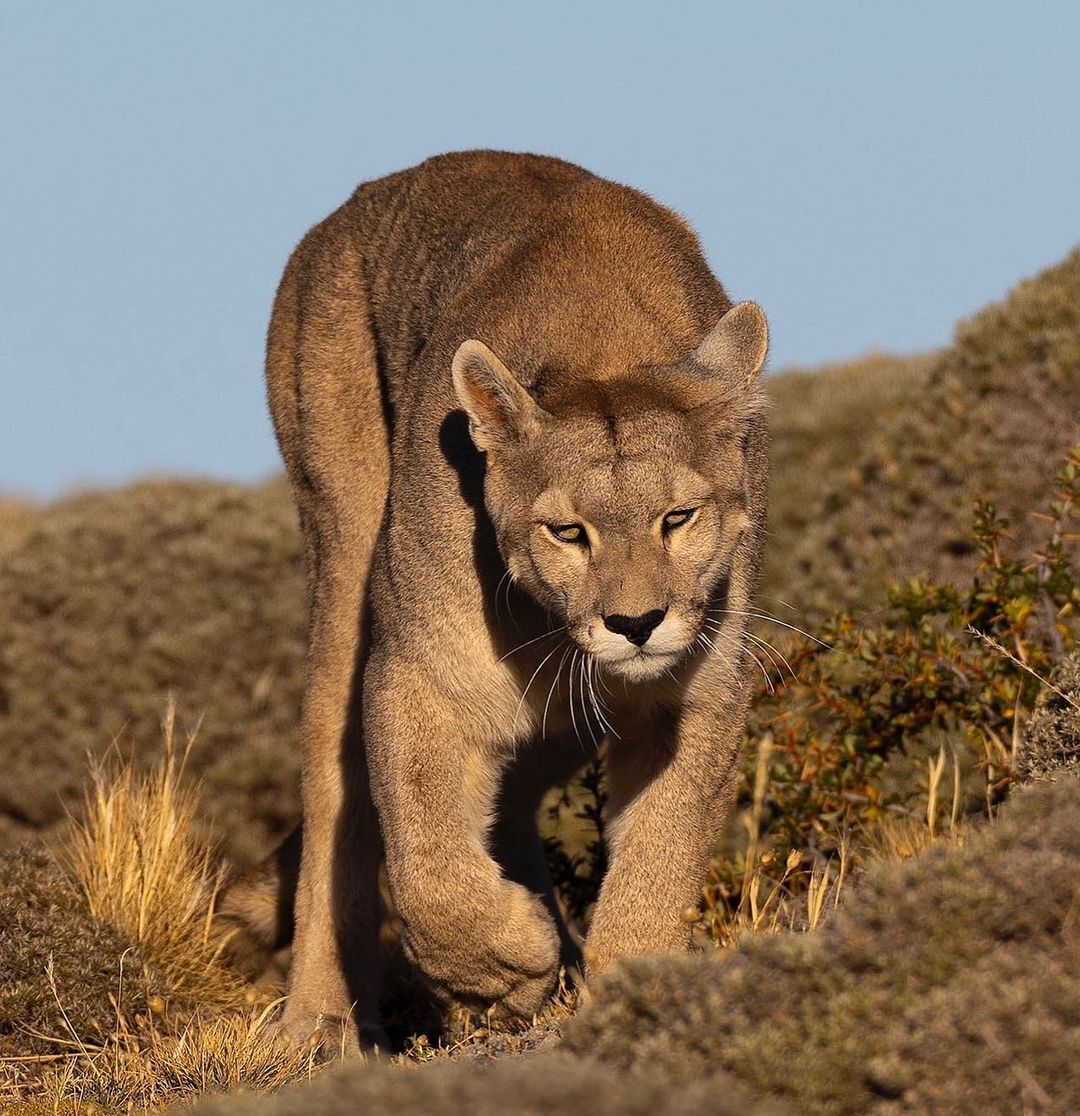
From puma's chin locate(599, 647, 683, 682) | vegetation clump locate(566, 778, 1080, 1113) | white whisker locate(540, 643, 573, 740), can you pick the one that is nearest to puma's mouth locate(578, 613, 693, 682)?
puma's chin locate(599, 647, 683, 682)

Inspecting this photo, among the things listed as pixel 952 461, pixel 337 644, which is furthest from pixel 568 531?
pixel 952 461

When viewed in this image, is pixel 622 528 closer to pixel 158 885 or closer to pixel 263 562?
pixel 158 885

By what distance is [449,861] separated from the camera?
5508 millimetres

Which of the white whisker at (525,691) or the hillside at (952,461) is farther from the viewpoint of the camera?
the hillside at (952,461)

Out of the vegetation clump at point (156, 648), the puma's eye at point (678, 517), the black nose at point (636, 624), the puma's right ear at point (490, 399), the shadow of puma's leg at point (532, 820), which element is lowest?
the vegetation clump at point (156, 648)

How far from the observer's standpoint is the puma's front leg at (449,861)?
545 centimetres

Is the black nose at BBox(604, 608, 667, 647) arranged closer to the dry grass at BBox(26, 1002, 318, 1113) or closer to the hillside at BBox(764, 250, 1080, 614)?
the dry grass at BBox(26, 1002, 318, 1113)

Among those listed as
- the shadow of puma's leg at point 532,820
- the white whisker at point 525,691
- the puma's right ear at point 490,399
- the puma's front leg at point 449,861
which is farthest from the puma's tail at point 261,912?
the puma's right ear at point 490,399

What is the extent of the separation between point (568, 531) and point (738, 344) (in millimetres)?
912

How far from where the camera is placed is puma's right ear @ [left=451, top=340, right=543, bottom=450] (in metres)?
5.32

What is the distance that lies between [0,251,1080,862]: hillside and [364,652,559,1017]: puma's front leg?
647cm

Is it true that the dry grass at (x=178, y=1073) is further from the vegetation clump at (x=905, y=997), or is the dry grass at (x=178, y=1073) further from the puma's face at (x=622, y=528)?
the vegetation clump at (x=905, y=997)

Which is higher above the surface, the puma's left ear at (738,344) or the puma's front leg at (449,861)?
the puma's left ear at (738,344)

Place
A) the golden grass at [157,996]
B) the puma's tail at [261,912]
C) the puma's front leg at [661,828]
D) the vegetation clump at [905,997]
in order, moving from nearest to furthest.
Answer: the vegetation clump at [905,997]
the golden grass at [157,996]
the puma's front leg at [661,828]
the puma's tail at [261,912]
